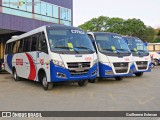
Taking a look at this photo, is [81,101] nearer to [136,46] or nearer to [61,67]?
[61,67]

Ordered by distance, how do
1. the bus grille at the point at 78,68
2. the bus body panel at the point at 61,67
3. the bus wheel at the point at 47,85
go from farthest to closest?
1. the bus wheel at the point at 47,85
2. the bus grille at the point at 78,68
3. the bus body panel at the point at 61,67

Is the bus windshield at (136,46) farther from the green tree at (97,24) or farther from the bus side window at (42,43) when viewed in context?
the green tree at (97,24)

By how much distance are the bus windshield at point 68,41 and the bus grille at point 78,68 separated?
52cm

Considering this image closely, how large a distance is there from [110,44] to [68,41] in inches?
136

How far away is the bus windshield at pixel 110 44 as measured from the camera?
13602 mm

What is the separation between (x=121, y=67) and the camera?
13.3 meters

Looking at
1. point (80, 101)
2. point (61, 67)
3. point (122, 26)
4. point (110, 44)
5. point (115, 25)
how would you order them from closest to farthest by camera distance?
1. point (80, 101)
2. point (61, 67)
3. point (110, 44)
4. point (122, 26)
5. point (115, 25)

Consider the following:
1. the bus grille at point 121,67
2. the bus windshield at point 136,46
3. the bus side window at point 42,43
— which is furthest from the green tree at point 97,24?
the bus side window at point 42,43

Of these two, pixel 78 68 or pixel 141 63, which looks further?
pixel 141 63

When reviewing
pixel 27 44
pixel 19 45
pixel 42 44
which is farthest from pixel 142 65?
pixel 42 44

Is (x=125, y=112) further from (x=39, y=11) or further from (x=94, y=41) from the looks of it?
(x=39, y=11)

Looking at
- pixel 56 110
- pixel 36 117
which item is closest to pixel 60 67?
pixel 56 110

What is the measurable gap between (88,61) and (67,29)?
5.53 feet

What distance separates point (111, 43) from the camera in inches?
549
